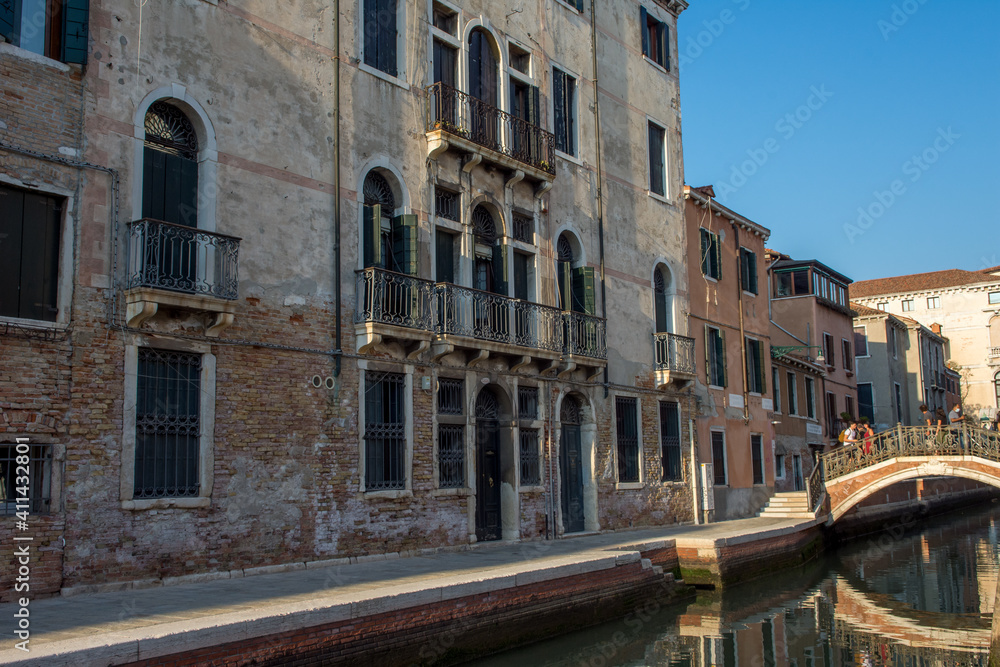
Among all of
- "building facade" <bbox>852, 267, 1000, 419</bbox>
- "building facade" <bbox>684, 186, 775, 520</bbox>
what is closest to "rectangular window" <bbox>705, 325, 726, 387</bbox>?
"building facade" <bbox>684, 186, 775, 520</bbox>

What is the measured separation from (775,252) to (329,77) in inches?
990

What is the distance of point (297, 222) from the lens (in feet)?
45.3

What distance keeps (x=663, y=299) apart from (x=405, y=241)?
9700 millimetres

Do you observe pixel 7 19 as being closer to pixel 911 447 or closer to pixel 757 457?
pixel 757 457

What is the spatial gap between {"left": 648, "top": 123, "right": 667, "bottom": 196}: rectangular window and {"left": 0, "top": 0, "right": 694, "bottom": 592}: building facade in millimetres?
1529

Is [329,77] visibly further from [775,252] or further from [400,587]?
[775,252]

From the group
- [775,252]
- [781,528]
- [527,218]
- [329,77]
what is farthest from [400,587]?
[775,252]

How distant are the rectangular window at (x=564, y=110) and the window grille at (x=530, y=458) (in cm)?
622

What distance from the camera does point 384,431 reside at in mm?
14867

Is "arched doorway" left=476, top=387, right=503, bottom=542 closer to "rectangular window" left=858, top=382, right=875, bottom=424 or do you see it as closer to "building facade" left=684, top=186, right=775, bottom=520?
"building facade" left=684, top=186, right=775, bottom=520

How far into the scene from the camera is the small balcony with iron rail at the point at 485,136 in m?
16.3

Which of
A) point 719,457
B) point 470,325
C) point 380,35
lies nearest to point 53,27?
point 380,35

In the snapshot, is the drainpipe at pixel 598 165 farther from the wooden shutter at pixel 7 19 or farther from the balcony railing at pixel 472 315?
the wooden shutter at pixel 7 19

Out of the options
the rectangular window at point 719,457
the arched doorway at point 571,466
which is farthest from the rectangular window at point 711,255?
the arched doorway at point 571,466
